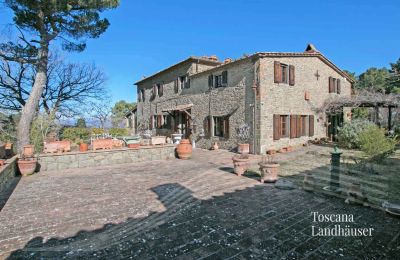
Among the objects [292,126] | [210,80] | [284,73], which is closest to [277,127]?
[292,126]

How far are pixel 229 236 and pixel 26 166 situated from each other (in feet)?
24.8

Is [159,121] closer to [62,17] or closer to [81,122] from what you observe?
[81,122]

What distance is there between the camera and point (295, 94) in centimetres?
1415

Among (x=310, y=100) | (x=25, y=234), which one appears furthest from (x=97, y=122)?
(x=25, y=234)

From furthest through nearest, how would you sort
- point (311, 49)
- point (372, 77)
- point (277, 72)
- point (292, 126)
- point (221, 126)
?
point (372, 77) < point (311, 49) < point (221, 126) < point (292, 126) < point (277, 72)

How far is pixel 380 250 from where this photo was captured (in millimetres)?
3146

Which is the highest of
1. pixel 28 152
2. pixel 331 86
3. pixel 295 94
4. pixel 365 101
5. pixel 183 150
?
pixel 331 86

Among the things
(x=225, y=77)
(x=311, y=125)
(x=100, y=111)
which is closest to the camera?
(x=225, y=77)

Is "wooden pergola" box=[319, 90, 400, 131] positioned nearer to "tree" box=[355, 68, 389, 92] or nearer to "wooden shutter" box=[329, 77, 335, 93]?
"wooden shutter" box=[329, 77, 335, 93]

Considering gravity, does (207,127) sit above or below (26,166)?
above

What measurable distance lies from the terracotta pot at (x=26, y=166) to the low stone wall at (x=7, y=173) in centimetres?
19

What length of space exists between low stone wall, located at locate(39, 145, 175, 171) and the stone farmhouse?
4.27 meters

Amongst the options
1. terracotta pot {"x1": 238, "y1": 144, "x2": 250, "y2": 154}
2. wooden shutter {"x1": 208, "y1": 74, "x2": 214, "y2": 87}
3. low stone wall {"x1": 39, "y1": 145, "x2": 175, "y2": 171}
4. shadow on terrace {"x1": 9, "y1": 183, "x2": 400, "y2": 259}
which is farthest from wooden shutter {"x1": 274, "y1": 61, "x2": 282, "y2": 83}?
shadow on terrace {"x1": 9, "y1": 183, "x2": 400, "y2": 259}

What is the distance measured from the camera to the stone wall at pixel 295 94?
12250 millimetres
